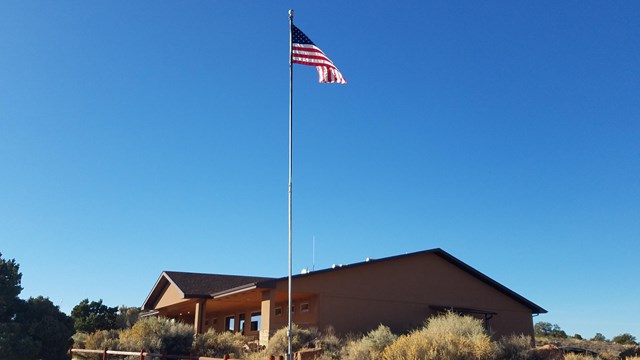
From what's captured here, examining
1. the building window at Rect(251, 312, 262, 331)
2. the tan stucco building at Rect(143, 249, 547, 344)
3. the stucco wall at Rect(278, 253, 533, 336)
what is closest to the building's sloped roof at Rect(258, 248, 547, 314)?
the tan stucco building at Rect(143, 249, 547, 344)

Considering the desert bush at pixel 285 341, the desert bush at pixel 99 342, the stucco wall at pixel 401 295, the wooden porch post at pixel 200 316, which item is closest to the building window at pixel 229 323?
the wooden porch post at pixel 200 316

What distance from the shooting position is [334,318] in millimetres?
26125

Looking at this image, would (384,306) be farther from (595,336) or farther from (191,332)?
(595,336)

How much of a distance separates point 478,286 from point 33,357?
65.2 feet

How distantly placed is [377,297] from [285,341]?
6.40 metres

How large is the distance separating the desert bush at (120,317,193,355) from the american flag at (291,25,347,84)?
460 inches

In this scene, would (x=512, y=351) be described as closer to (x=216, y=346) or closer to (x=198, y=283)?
(x=216, y=346)

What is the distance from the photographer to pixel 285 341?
22.3m

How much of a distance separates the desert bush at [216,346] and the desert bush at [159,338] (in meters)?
0.39

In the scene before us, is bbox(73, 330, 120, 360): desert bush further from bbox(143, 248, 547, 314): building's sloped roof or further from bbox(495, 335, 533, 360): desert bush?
bbox(495, 335, 533, 360): desert bush

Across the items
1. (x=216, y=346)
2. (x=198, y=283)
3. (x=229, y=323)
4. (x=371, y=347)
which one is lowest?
(x=371, y=347)

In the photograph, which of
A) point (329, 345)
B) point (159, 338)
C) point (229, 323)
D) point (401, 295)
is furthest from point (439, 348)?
point (229, 323)

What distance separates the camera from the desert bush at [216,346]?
2292 centimetres

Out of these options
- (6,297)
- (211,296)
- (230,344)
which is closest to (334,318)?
(230,344)
